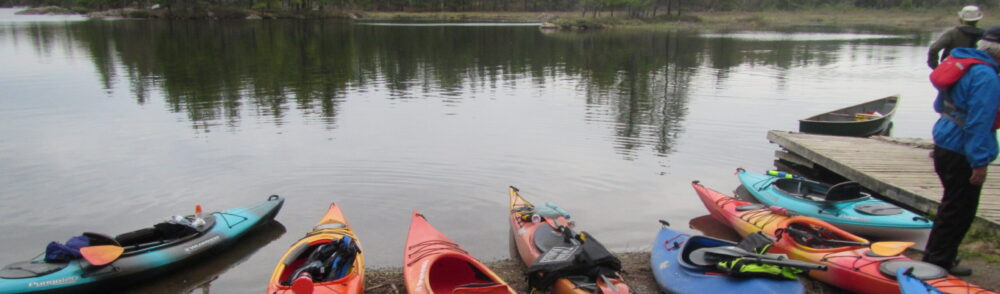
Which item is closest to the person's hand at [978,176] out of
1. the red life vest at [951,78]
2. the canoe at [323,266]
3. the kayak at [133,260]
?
the red life vest at [951,78]

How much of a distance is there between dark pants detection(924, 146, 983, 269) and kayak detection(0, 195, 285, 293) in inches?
361

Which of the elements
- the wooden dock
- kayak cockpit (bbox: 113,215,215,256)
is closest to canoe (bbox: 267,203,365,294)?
kayak cockpit (bbox: 113,215,215,256)

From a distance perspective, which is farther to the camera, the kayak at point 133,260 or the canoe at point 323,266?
the kayak at point 133,260

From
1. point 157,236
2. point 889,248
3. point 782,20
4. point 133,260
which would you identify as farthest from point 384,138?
point 782,20

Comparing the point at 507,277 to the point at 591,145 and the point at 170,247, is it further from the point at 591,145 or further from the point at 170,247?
the point at 591,145

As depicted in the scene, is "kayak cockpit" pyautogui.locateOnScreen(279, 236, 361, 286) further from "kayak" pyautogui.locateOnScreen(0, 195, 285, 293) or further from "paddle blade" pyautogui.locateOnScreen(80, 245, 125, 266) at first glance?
"paddle blade" pyautogui.locateOnScreen(80, 245, 125, 266)

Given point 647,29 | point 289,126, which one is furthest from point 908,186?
point 647,29

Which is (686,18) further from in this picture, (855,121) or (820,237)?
(820,237)

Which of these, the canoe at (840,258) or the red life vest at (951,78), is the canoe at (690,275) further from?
the red life vest at (951,78)

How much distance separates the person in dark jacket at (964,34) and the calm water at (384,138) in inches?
174

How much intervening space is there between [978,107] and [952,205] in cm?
113

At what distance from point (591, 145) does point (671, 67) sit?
19.1m

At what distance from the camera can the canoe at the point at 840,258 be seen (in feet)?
18.3

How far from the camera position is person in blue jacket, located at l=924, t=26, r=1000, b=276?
5.40 m
